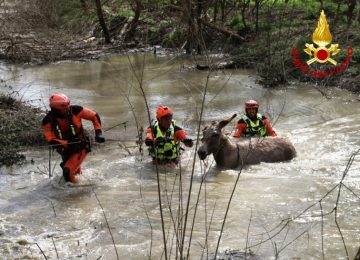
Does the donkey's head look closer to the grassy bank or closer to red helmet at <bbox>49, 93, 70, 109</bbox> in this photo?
red helmet at <bbox>49, 93, 70, 109</bbox>

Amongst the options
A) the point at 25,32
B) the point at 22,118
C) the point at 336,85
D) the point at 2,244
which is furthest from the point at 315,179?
the point at 25,32

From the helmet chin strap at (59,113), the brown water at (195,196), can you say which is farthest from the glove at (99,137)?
the brown water at (195,196)

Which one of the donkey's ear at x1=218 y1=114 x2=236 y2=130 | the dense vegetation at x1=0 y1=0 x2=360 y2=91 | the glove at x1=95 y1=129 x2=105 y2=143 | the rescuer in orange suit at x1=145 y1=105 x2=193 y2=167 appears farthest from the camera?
the dense vegetation at x1=0 y1=0 x2=360 y2=91

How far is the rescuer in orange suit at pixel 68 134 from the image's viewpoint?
8.31m

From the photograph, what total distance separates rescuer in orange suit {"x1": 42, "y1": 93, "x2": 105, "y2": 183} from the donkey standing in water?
1.76m

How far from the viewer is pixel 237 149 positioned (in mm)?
9320

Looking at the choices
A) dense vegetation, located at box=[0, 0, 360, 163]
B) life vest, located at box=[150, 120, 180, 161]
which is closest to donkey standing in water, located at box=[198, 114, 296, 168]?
life vest, located at box=[150, 120, 180, 161]

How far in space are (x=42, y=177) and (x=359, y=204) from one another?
5.00m

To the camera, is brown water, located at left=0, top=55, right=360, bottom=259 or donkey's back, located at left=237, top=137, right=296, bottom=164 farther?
donkey's back, located at left=237, top=137, right=296, bottom=164

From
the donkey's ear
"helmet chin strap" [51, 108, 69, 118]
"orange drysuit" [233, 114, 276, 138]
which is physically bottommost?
"orange drysuit" [233, 114, 276, 138]

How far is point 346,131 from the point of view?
11484 mm

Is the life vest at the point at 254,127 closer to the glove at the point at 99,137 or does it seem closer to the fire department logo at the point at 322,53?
the glove at the point at 99,137

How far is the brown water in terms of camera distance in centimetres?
594

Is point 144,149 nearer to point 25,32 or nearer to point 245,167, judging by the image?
point 245,167
